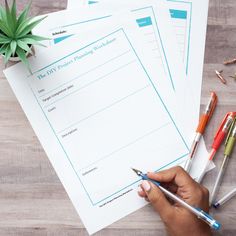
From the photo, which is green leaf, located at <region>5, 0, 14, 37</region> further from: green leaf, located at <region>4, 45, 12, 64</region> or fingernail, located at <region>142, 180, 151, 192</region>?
fingernail, located at <region>142, 180, 151, 192</region>

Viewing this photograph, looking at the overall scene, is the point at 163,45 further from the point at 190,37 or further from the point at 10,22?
the point at 10,22

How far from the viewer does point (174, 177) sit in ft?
2.64

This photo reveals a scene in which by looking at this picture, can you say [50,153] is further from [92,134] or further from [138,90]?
[138,90]

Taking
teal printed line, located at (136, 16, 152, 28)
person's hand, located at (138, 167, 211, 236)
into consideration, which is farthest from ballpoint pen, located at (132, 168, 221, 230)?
teal printed line, located at (136, 16, 152, 28)

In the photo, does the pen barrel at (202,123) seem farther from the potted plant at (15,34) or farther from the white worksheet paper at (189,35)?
the potted plant at (15,34)

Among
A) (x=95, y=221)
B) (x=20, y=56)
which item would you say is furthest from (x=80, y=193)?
(x=20, y=56)

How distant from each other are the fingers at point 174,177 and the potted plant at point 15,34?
0.32 m

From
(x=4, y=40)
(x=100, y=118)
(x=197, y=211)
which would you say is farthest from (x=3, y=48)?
(x=197, y=211)

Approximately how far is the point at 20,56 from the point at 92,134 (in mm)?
205

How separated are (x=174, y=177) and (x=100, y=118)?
0.61 feet

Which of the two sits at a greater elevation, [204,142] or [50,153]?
[50,153]

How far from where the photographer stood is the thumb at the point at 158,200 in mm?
780

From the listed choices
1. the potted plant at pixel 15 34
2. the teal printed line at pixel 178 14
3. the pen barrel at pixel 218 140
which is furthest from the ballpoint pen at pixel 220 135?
the potted plant at pixel 15 34

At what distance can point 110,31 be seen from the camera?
2.77ft
